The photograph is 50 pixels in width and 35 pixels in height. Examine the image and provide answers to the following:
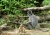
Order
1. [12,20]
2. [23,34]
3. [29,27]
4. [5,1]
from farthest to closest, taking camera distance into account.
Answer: [5,1], [12,20], [29,27], [23,34]

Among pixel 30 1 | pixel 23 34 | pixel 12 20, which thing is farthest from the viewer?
pixel 30 1

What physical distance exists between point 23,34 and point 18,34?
261 mm

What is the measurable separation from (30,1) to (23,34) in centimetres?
595

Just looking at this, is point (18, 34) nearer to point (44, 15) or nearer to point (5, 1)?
point (44, 15)

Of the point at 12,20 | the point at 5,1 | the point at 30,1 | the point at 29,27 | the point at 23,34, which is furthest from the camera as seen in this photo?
the point at 30,1

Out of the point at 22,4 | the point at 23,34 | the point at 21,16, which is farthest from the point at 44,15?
the point at 23,34

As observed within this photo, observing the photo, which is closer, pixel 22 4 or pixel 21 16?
pixel 21 16

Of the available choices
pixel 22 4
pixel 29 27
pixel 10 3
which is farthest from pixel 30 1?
pixel 29 27

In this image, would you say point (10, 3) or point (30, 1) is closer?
point (10, 3)

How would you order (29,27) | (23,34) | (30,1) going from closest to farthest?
(23,34)
(29,27)
(30,1)

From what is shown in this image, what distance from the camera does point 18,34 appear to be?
814 centimetres

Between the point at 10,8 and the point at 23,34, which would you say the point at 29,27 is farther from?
the point at 10,8

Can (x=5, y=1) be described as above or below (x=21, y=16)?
above

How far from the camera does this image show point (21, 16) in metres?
11.6
